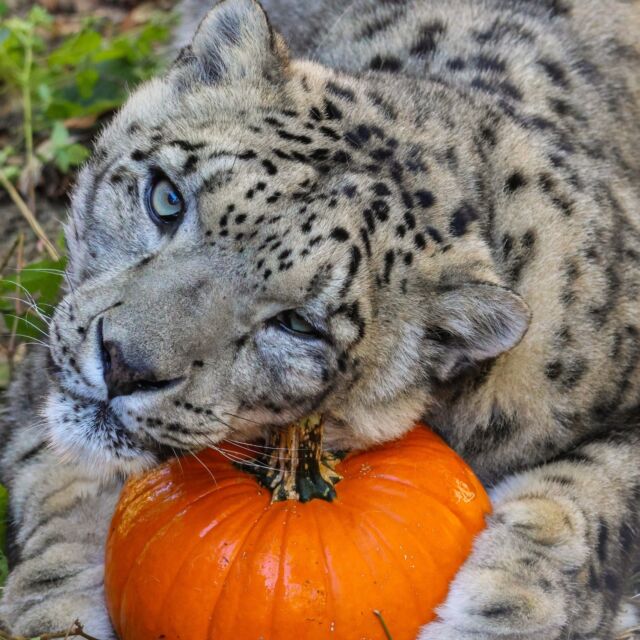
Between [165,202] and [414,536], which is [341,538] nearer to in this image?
[414,536]

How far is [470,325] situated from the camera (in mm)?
3393

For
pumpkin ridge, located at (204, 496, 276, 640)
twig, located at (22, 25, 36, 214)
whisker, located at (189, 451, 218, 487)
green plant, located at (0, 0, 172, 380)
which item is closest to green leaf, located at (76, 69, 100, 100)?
green plant, located at (0, 0, 172, 380)

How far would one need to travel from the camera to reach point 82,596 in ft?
12.1

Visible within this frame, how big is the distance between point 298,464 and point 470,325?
0.67 metres

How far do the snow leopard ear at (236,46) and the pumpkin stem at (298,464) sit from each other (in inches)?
45.1

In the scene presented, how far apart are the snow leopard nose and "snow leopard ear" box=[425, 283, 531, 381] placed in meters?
0.86

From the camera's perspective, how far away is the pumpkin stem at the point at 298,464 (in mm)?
3406

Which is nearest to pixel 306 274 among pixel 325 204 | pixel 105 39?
pixel 325 204

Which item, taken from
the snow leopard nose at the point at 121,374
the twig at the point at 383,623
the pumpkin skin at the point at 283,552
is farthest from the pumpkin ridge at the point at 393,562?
the snow leopard nose at the point at 121,374

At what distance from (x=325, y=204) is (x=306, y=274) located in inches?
9.1

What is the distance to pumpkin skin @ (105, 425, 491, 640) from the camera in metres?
3.22

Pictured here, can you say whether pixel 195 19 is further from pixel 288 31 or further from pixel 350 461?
pixel 350 461

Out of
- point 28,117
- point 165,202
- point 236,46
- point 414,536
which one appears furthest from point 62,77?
point 414,536

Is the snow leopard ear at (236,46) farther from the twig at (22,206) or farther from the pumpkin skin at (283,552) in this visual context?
the twig at (22,206)
